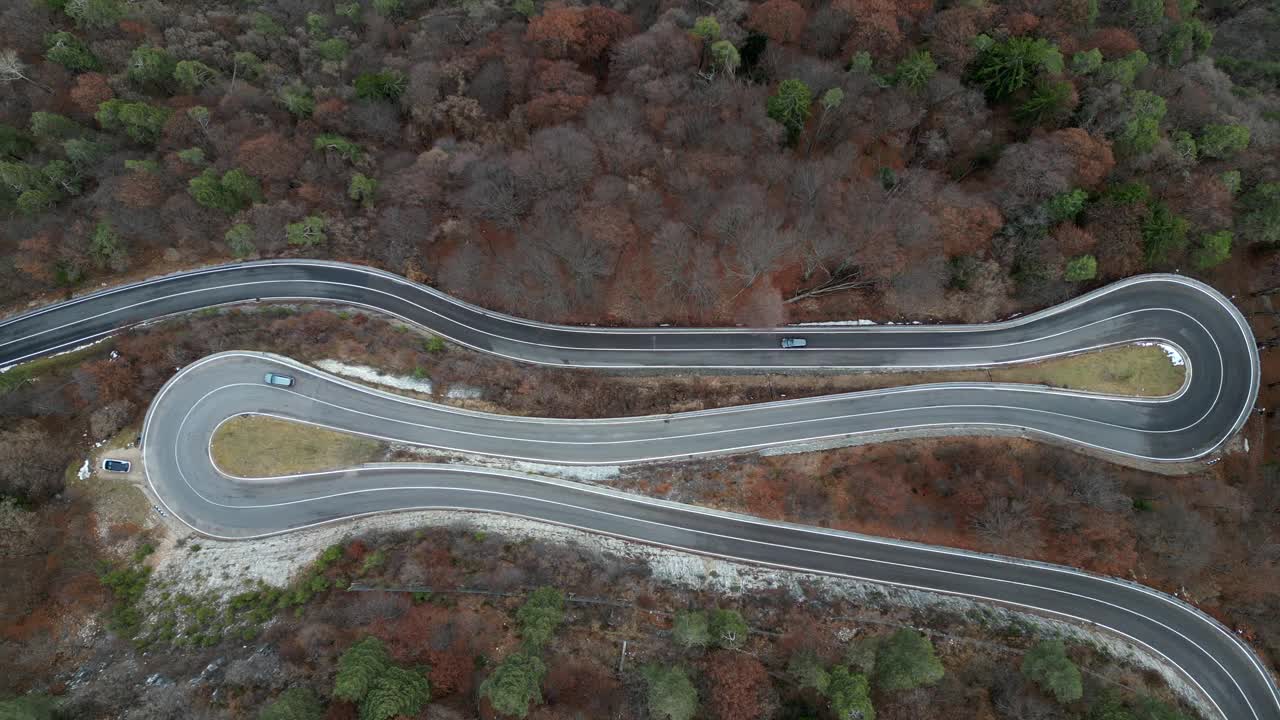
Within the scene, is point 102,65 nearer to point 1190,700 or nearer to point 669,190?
point 669,190

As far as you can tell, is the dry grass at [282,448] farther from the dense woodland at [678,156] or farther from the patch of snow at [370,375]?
the dense woodland at [678,156]

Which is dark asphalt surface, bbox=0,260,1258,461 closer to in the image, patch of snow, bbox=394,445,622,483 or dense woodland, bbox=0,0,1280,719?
patch of snow, bbox=394,445,622,483

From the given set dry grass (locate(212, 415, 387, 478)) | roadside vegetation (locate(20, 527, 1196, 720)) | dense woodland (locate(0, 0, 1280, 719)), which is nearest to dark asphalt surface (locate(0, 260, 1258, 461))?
dense woodland (locate(0, 0, 1280, 719))

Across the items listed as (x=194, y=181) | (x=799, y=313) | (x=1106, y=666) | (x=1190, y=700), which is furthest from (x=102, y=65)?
(x=1190, y=700)

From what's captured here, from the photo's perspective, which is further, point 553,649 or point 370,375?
point 370,375

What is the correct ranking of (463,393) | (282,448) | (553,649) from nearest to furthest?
1. (553,649)
2. (282,448)
3. (463,393)

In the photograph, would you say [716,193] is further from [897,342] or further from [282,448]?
[282,448]

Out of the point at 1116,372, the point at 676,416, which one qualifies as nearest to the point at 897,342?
the point at 1116,372
